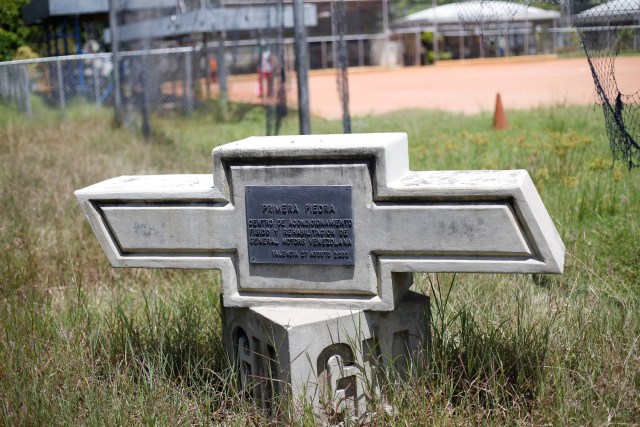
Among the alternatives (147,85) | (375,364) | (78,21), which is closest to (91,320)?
(375,364)

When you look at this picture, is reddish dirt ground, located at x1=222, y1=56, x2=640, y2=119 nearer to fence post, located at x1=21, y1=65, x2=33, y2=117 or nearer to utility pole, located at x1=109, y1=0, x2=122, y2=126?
utility pole, located at x1=109, y1=0, x2=122, y2=126

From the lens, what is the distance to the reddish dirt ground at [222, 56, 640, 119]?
1681cm

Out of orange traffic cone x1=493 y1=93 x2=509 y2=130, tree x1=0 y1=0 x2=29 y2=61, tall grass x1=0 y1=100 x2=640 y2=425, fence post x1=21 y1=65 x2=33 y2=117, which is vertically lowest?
tall grass x1=0 y1=100 x2=640 y2=425

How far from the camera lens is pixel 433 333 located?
470 centimetres

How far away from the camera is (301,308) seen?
430 centimetres

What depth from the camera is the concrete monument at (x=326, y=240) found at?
12.7ft

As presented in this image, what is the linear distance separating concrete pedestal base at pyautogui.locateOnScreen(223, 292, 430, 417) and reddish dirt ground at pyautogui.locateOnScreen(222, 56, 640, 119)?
8374 mm

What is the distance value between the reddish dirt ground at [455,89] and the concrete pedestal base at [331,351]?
8374 mm

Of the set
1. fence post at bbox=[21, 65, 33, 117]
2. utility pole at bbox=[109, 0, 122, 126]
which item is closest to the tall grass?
utility pole at bbox=[109, 0, 122, 126]

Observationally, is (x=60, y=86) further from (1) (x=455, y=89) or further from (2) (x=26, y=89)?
(1) (x=455, y=89)

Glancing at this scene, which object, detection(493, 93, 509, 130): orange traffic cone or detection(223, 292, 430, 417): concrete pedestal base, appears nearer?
detection(223, 292, 430, 417): concrete pedestal base

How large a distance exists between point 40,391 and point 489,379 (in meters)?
2.22

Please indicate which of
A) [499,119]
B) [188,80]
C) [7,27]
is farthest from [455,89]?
[7,27]

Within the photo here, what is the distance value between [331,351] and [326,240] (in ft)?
1.86
